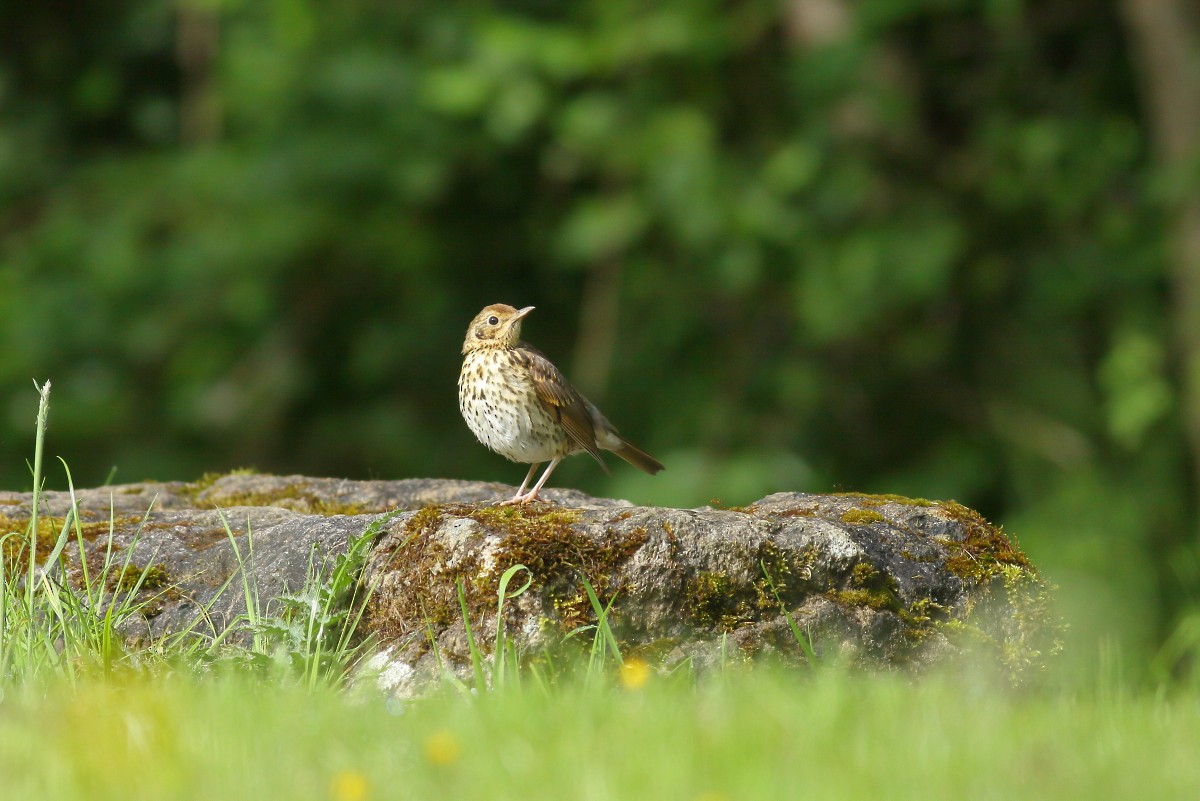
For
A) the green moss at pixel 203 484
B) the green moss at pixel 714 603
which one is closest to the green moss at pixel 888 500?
the green moss at pixel 714 603

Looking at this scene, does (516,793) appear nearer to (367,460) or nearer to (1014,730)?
(1014,730)

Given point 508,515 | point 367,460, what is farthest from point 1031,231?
point 508,515

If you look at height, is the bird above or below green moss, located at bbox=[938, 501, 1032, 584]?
above

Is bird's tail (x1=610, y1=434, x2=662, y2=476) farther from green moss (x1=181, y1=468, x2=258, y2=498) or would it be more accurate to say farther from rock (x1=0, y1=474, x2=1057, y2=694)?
rock (x1=0, y1=474, x2=1057, y2=694)

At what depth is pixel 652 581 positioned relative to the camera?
144 inches

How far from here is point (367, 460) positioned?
11.5m

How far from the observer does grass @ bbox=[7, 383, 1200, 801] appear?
8.09 feet

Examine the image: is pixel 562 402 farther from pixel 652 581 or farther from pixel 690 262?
pixel 690 262

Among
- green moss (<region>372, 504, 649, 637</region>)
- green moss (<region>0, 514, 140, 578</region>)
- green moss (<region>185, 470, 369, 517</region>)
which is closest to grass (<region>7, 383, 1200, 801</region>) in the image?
green moss (<region>372, 504, 649, 637</region>)

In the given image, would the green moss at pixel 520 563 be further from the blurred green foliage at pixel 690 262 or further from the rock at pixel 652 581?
the blurred green foliage at pixel 690 262

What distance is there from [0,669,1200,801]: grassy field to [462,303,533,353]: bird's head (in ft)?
8.91

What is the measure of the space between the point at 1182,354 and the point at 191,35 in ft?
25.8

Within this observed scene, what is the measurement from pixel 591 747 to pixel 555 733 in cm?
11

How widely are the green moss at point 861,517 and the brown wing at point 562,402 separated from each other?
1.36m
